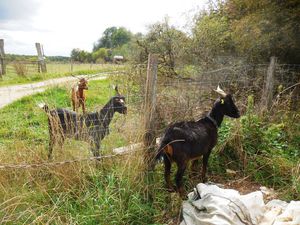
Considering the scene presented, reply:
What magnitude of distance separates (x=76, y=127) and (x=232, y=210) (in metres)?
2.09

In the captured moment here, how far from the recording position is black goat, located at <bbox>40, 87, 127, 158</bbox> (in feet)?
12.6

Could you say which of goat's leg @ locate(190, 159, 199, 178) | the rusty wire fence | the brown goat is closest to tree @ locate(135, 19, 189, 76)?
the rusty wire fence

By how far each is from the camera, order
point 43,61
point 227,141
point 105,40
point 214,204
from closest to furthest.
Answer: point 214,204, point 227,141, point 43,61, point 105,40

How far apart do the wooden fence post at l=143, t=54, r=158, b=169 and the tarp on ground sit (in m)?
0.86

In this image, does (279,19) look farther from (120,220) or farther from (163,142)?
(120,220)

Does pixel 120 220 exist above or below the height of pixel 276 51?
below

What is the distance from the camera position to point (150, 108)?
4137 mm

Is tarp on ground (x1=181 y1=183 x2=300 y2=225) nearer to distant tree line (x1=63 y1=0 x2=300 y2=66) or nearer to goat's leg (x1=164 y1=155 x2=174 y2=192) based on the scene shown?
goat's leg (x1=164 y1=155 x2=174 y2=192)

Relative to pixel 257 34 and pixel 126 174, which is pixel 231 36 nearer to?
pixel 257 34

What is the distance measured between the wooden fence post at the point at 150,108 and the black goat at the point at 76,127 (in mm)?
570

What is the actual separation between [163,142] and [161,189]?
62cm

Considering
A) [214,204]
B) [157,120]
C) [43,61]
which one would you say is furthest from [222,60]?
[43,61]

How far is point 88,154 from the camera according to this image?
3848 mm

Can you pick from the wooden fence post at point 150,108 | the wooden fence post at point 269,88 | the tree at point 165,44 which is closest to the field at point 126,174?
the wooden fence post at point 150,108
